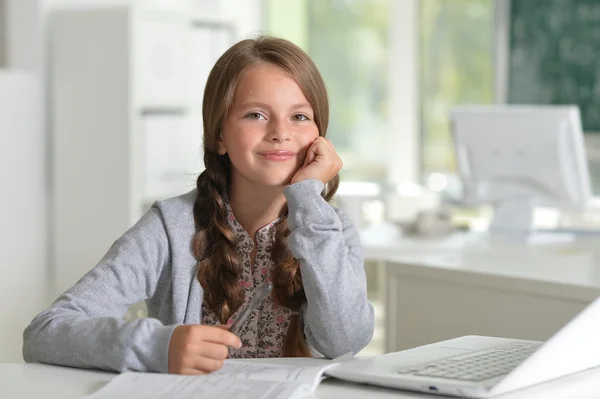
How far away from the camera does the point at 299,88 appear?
163 centimetres

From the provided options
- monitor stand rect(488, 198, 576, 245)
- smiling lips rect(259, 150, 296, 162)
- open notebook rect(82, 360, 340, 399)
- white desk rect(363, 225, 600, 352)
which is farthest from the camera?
monitor stand rect(488, 198, 576, 245)

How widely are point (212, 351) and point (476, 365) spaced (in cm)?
33

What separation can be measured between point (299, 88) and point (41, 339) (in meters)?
0.57

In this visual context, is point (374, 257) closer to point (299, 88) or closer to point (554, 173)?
point (554, 173)

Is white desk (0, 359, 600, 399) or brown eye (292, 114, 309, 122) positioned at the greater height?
brown eye (292, 114, 309, 122)

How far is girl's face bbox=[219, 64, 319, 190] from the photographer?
1593 mm

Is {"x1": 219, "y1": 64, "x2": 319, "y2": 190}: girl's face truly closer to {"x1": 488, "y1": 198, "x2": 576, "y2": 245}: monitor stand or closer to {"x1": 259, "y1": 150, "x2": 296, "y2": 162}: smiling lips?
{"x1": 259, "y1": 150, "x2": 296, "y2": 162}: smiling lips

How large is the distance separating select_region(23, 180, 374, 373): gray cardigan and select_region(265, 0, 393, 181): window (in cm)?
414

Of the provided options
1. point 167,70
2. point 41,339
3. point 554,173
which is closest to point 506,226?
point 554,173

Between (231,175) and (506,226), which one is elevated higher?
(231,175)

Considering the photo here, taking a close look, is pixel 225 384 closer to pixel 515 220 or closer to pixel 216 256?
pixel 216 256

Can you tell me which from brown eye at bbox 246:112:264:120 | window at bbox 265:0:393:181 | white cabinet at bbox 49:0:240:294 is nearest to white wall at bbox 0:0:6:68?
white cabinet at bbox 49:0:240:294

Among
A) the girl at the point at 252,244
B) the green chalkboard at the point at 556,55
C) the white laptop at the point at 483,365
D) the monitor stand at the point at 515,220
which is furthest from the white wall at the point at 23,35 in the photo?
the white laptop at the point at 483,365

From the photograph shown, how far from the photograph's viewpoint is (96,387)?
48.5 inches
